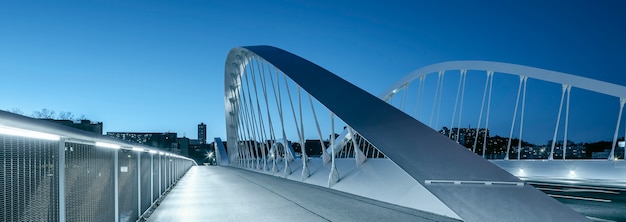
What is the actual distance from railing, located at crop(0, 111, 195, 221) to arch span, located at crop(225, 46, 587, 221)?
515 cm

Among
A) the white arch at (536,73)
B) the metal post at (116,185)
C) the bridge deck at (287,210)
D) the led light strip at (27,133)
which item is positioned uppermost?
the white arch at (536,73)

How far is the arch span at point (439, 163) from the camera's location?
8.39 meters

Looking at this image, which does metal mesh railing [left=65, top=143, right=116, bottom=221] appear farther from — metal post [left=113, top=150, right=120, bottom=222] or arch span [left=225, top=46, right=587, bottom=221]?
arch span [left=225, top=46, right=587, bottom=221]

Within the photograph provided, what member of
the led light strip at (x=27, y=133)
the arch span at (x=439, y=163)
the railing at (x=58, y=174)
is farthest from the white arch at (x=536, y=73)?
the led light strip at (x=27, y=133)

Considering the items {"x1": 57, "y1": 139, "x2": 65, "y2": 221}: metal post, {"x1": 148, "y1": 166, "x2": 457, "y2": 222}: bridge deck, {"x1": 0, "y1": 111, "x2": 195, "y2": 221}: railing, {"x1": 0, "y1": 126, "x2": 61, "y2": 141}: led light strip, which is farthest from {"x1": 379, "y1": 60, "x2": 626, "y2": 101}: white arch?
{"x1": 0, "y1": 126, "x2": 61, "y2": 141}: led light strip

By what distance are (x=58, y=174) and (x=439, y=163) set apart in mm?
7813

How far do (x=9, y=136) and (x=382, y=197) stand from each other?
1034 cm

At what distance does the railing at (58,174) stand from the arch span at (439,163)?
5.15m

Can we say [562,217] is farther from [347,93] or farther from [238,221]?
[347,93]

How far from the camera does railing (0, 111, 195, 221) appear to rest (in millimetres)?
3350

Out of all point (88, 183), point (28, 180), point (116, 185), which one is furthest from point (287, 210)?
point (28, 180)

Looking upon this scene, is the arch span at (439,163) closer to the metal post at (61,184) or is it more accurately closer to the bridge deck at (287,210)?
the bridge deck at (287,210)

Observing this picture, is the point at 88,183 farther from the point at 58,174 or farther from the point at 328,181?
the point at 328,181

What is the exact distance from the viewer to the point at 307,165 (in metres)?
21.8
